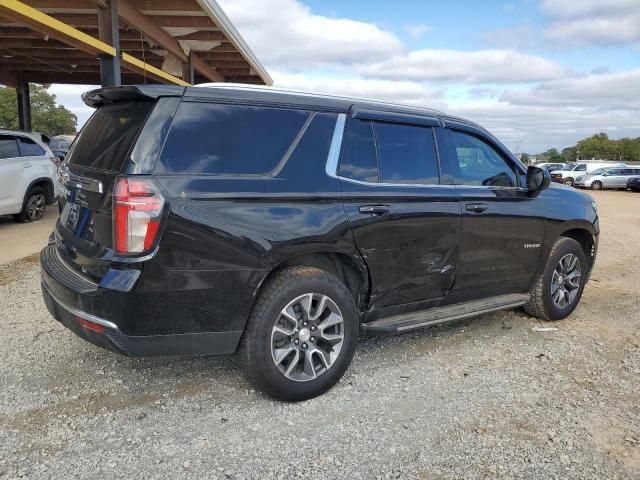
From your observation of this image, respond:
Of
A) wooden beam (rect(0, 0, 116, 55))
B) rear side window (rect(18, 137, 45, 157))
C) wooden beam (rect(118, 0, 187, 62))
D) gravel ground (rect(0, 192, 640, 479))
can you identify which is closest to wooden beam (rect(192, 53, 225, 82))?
wooden beam (rect(118, 0, 187, 62))

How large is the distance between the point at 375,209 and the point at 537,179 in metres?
1.88

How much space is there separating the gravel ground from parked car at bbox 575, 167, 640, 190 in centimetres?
3263

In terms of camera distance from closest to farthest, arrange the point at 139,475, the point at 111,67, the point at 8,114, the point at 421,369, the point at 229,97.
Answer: the point at 139,475 < the point at 229,97 < the point at 421,369 < the point at 111,67 < the point at 8,114

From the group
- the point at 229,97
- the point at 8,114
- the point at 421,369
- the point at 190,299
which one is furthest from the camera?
the point at 8,114

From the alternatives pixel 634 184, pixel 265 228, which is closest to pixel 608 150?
pixel 634 184

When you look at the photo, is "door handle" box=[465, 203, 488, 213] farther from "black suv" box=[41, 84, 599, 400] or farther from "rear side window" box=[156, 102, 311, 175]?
"rear side window" box=[156, 102, 311, 175]

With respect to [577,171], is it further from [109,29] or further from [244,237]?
[244,237]

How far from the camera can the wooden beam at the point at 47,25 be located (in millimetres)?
7023

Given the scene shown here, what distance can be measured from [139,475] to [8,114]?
Result: 6279 cm

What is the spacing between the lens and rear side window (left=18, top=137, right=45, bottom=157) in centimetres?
991

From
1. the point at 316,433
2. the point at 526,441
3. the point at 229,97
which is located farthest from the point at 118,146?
the point at 526,441

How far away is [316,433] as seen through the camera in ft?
10.2

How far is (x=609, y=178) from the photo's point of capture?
109 feet

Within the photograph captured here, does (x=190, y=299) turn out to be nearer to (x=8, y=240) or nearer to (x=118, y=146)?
(x=118, y=146)
